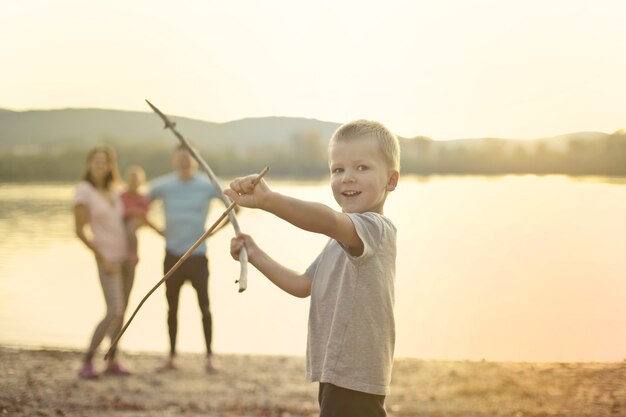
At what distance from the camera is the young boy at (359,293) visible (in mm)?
2121

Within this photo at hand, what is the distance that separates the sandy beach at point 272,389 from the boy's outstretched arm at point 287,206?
3.60 m

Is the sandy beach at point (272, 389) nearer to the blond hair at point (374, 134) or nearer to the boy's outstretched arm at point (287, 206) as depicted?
the blond hair at point (374, 134)

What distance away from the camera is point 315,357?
Result: 2232 millimetres

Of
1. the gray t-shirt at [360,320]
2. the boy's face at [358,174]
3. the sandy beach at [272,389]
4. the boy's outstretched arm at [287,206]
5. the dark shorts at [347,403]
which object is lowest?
the sandy beach at [272,389]

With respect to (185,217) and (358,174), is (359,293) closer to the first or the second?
(358,174)

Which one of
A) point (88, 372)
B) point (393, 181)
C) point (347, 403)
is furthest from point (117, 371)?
point (393, 181)

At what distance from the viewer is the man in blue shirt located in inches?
226

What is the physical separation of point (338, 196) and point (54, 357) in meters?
5.70

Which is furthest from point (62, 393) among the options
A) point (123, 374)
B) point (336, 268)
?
point (336, 268)

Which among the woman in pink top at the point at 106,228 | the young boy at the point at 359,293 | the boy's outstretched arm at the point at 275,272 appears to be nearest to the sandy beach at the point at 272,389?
the woman in pink top at the point at 106,228

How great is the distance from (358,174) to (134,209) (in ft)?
13.1

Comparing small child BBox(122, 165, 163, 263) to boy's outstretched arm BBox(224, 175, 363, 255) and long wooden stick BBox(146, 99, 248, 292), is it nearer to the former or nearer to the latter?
long wooden stick BBox(146, 99, 248, 292)

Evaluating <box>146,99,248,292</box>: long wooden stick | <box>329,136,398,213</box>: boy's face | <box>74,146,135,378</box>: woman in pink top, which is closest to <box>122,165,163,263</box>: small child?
<box>74,146,135,378</box>: woman in pink top

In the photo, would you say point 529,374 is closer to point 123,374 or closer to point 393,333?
point 123,374
